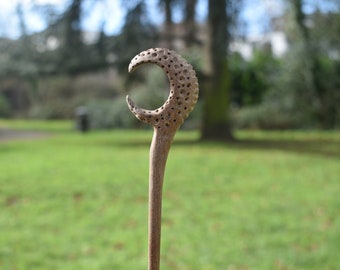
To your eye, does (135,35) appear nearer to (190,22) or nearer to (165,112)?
(190,22)

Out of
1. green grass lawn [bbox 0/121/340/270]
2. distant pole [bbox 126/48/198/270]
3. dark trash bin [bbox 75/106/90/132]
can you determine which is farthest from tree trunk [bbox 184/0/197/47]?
distant pole [bbox 126/48/198/270]

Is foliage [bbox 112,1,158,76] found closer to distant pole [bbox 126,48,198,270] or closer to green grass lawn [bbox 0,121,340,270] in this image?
green grass lawn [bbox 0,121,340,270]

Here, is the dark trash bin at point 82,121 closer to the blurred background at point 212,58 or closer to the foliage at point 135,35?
the blurred background at point 212,58

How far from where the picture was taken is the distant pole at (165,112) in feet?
3.28

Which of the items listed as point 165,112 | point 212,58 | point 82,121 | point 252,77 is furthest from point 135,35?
point 165,112

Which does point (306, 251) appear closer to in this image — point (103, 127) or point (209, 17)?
point (209, 17)

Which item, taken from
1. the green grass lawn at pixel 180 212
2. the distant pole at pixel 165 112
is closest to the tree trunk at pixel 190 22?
the green grass lawn at pixel 180 212

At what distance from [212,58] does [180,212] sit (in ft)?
25.4

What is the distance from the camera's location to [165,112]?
101cm

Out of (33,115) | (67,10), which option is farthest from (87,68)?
(33,115)

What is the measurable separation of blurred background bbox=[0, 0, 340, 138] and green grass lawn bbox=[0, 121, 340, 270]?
10.5ft

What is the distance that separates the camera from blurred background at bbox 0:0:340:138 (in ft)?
38.1

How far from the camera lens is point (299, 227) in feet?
17.4

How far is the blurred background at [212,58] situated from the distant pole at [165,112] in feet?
34.1
